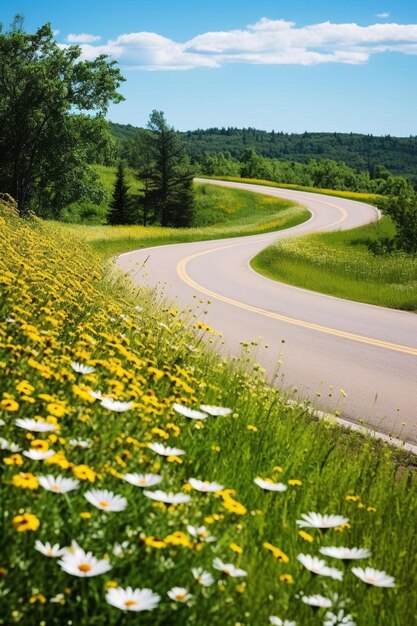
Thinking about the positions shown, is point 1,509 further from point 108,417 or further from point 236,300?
point 236,300

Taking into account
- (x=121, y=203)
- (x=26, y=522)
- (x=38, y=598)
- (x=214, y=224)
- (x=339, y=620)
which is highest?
(x=26, y=522)

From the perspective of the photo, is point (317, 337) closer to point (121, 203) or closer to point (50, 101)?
point (50, 101)

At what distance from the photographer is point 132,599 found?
1.82 metres

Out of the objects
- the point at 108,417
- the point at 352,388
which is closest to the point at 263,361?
the point at 352,388

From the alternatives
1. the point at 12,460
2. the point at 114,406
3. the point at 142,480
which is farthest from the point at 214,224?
the point at 12,460

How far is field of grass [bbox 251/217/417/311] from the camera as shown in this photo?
18.8 meters

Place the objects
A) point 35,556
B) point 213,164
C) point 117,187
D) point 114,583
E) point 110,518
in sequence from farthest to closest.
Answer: point 213,164, point 117,187, point 110,518, point 35,556, point 114,583

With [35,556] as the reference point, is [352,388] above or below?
below

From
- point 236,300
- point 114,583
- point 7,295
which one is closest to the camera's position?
point 114,583

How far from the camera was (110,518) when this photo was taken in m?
2.27

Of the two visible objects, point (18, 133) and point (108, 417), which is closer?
point (108, 417)

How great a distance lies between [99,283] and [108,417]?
728cm

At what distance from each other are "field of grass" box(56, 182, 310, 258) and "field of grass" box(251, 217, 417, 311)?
6.56 metres

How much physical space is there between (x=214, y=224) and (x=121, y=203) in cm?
2194
